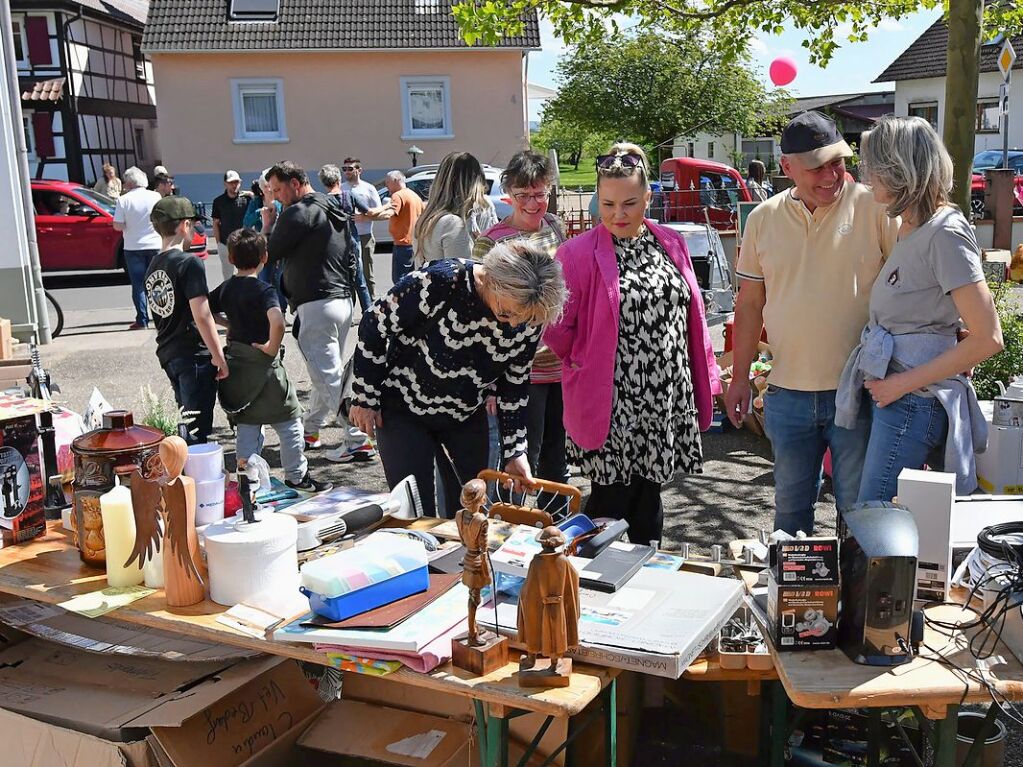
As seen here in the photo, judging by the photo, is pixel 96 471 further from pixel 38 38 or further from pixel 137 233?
pixel 38 38

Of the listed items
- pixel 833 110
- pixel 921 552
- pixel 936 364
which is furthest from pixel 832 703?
pixel 833 110

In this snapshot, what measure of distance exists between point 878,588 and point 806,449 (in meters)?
1.28

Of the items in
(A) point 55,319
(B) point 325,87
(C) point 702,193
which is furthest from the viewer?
(B) point 325,87

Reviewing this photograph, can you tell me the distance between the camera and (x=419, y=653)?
2125 mm

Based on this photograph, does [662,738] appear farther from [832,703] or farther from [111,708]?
[111,708]

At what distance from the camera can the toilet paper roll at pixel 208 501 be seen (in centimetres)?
280

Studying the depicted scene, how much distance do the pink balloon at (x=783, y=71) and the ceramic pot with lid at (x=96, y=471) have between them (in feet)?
34.7

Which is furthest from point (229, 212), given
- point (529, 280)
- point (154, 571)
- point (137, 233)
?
point (154, 571)

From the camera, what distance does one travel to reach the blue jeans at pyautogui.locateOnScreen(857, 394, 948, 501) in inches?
114

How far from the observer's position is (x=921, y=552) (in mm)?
2410

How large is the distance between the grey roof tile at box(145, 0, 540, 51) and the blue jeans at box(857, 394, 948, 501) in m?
A: 19.9

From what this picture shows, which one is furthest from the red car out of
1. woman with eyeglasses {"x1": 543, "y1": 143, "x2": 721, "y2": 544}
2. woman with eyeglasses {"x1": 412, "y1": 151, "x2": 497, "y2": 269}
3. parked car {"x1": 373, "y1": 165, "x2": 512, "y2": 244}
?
woman with eyeglasses {"x1": 543, "y1": 143, "x2": 721, "y2": 544}

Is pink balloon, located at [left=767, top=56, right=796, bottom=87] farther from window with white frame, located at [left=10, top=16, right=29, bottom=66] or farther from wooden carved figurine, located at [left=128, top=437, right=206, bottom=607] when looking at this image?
window with white frame, located at [left=10, top=16, right=29, bottom=66]

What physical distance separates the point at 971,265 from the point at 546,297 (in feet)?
3.74
